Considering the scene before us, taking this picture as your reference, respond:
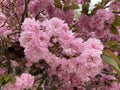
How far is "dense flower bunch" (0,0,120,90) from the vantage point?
136 cm

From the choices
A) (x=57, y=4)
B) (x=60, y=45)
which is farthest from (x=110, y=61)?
(x=57, y=4)

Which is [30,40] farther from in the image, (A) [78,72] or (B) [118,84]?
(B) [118,84]

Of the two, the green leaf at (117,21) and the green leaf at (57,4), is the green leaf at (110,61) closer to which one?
the green leaf at (117,21)

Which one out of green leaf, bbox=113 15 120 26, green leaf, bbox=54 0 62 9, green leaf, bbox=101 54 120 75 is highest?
green leaf, bbox=54 0 62 9

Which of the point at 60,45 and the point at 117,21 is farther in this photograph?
the point at 117,21

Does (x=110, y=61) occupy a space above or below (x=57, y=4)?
below

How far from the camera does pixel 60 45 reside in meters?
1.39

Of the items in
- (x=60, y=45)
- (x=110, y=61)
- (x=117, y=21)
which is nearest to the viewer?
(x=60, y=45)

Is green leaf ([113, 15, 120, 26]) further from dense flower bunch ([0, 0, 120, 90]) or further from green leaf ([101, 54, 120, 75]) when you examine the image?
green leaf ([101, 54, 120, 75])

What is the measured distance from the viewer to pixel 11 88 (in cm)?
152

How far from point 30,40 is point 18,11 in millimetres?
810

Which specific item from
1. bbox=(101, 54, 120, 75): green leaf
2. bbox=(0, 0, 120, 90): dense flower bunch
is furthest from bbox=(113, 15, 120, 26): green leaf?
bbox=(101, 54, 120, 75): green leaf

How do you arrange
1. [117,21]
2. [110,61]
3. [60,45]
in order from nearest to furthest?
[60,45], [110,61], [117,21]

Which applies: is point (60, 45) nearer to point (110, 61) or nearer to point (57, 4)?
point (110, 61)
